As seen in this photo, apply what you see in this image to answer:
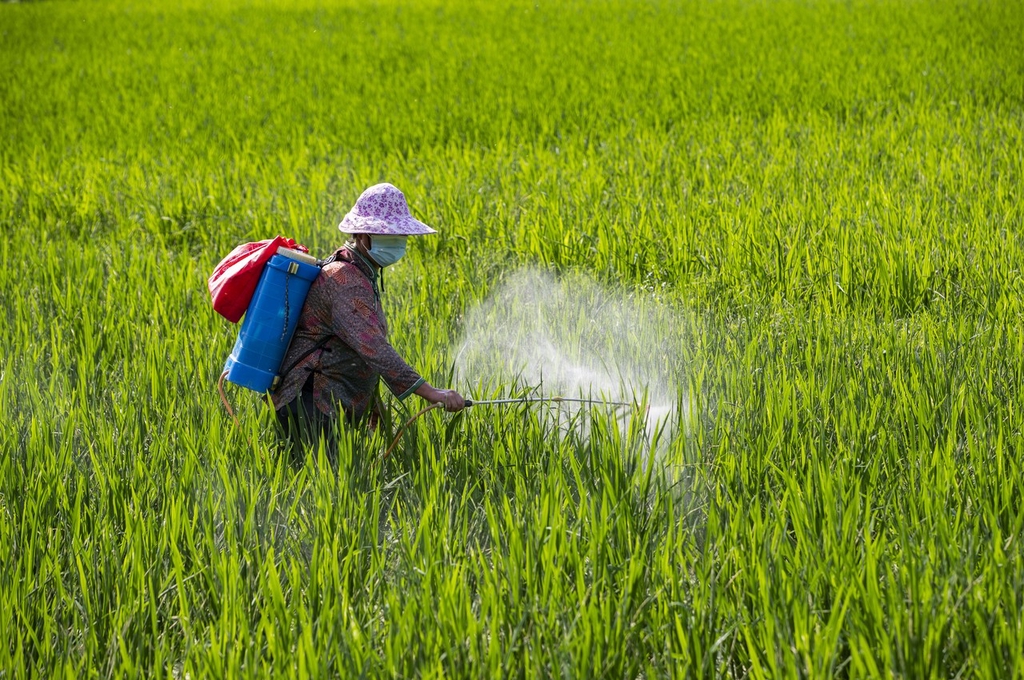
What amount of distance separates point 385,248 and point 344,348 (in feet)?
1.10

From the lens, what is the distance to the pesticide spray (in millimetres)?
3021

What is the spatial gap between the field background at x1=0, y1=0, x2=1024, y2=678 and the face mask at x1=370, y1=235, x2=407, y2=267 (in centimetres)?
50

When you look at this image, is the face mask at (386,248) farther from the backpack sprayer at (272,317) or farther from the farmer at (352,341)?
the backpack sprayer at (272,317)

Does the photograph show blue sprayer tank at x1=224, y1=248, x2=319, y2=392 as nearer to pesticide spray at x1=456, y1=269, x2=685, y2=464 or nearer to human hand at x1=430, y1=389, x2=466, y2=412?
human hand at x1=430, y1=389, x2=466, y2=412

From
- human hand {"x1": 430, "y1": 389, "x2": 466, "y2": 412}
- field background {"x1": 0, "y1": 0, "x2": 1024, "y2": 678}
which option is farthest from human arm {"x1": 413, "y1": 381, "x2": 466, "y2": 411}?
field background {"x1": 0, "y1": 0, "x2": 1024, "y2": 678}

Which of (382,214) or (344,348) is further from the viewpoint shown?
(344,348)

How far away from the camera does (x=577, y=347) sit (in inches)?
135

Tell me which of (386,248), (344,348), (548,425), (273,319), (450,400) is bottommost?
(548,425)

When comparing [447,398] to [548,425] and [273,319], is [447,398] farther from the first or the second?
[273,319]

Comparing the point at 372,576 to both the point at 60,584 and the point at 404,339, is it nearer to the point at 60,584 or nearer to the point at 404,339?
the point at 60,584

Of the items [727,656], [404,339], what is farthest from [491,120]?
[727,656]

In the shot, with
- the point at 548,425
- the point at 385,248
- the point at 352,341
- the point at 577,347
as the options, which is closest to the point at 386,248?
the point at 385,248

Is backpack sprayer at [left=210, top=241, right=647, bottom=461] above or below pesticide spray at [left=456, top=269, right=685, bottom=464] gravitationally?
above

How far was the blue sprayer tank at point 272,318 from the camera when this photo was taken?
2.63 metres
